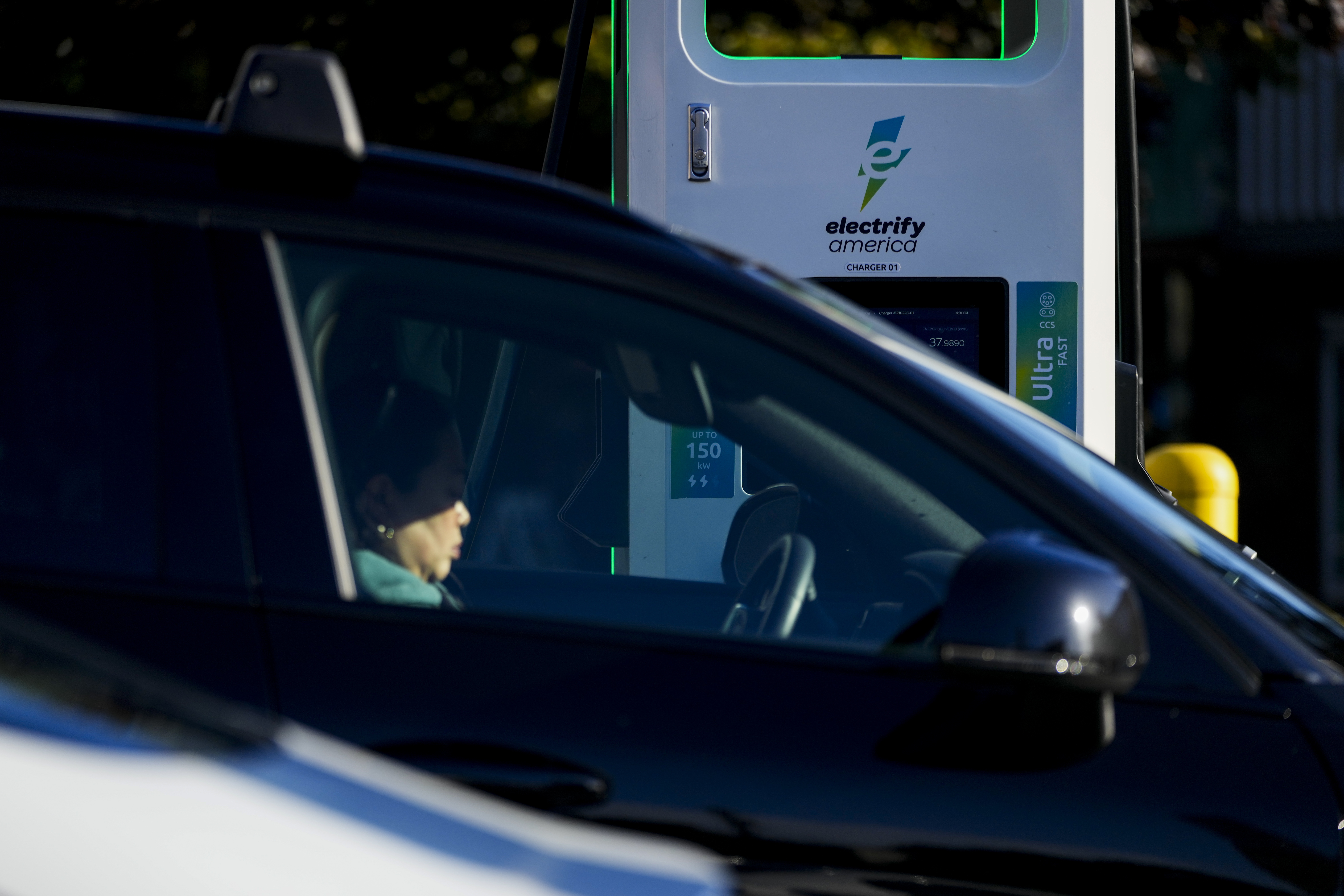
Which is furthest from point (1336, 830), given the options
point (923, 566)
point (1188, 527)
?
point (923, 566)

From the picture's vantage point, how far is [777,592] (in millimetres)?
2029

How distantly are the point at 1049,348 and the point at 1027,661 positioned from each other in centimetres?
233

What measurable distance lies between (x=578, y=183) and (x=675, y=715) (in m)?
7.39

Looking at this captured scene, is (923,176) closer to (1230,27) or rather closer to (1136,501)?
(1136,501)

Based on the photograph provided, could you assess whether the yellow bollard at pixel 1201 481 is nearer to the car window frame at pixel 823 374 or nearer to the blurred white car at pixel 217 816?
the car window frame at pixel 823 374

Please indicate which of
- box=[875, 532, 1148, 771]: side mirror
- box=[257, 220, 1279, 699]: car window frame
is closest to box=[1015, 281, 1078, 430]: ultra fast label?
box=[257, 220, 1279, 699]: car window frame

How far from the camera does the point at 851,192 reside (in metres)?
3.68

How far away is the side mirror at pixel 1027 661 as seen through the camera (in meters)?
1.48

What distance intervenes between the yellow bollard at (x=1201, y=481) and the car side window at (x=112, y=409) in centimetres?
395

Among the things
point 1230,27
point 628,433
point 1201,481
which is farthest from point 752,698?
point 1230,27

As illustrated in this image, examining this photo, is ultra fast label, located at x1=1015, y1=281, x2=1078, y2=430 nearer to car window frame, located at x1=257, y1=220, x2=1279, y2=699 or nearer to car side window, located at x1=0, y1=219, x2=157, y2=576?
car window frame, located at x1=257, y1=220, x2=1279, y2=699

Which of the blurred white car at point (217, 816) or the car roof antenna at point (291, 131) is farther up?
the car roof antenna at point (291, 131)

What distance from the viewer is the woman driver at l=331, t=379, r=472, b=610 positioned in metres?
1.78

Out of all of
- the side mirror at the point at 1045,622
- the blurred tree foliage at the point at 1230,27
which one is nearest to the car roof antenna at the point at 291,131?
the side mirror at the point at 1045,622
